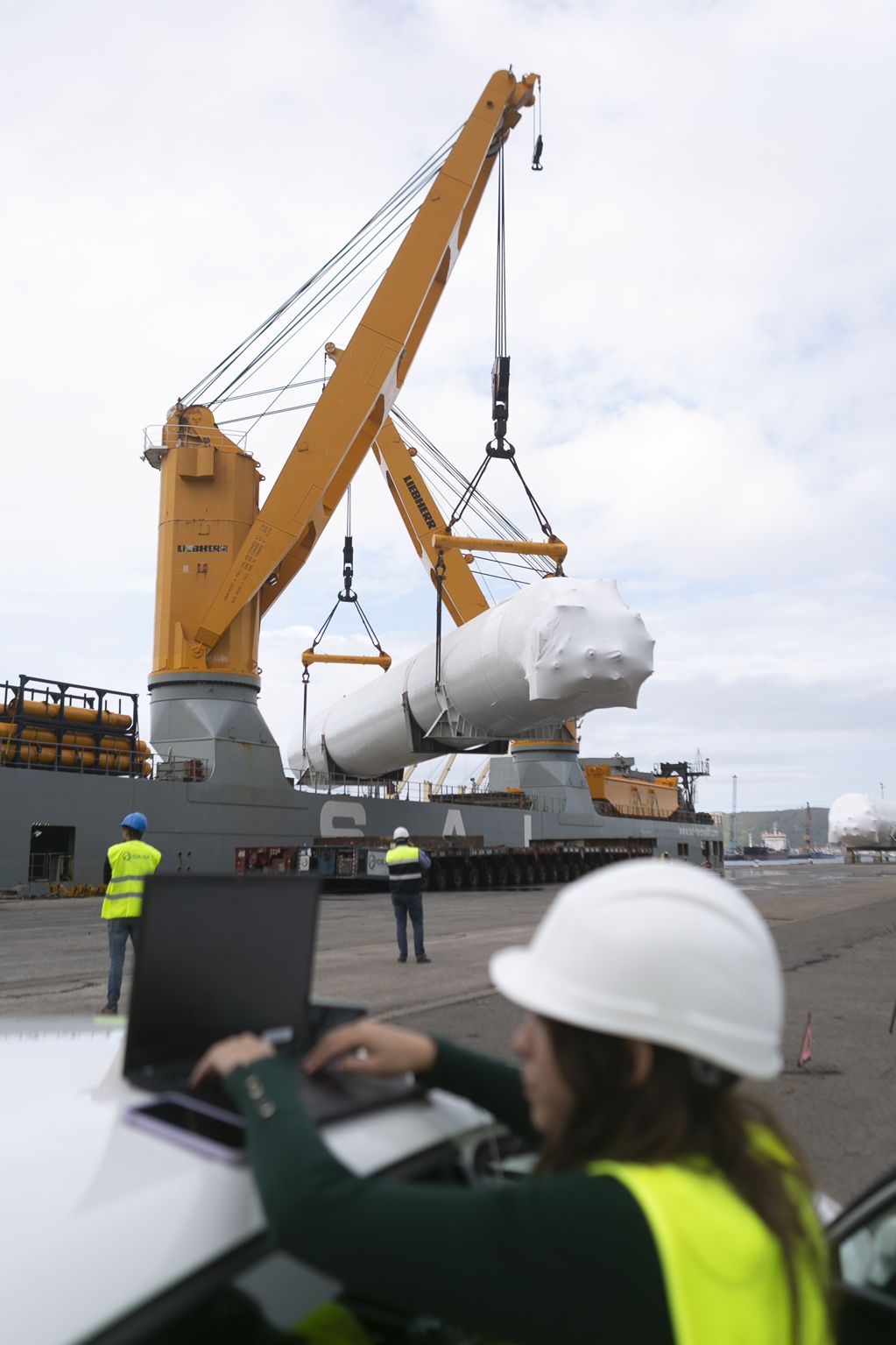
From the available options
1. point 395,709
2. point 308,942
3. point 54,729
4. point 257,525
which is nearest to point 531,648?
point 395,709

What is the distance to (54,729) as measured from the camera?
23219mm

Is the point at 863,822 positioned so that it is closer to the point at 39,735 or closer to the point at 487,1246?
the point at 39,735

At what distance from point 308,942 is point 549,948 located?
24.8 inches

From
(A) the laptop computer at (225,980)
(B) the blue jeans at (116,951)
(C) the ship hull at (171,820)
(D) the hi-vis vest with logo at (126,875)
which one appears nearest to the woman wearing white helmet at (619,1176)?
(A) the laptop computer at (225,980)

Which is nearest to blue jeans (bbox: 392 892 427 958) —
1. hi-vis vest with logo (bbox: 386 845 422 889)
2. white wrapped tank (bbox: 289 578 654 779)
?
hi-vis vest with logo (bbox: 386 845 422 889)

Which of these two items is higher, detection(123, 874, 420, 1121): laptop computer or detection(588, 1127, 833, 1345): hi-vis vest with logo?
detection(123, 874, 420, 1121): laptop computer

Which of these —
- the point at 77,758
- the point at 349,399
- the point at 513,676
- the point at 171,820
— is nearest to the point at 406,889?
the point at 513,676

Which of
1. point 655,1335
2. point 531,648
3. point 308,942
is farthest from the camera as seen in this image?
point 531,648

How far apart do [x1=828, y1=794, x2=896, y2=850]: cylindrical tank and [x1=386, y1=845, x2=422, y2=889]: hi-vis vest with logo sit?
5926cm

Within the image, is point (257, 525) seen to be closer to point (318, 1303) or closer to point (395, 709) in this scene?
point (395, 709)

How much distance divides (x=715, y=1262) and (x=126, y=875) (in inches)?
301

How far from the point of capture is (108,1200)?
1.25 m

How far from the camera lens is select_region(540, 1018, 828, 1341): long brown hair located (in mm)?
1252

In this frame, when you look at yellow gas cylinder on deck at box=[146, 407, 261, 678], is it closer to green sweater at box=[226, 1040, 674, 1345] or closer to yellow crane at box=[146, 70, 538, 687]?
yellow crane at box=[146, 70, 538, 687]
